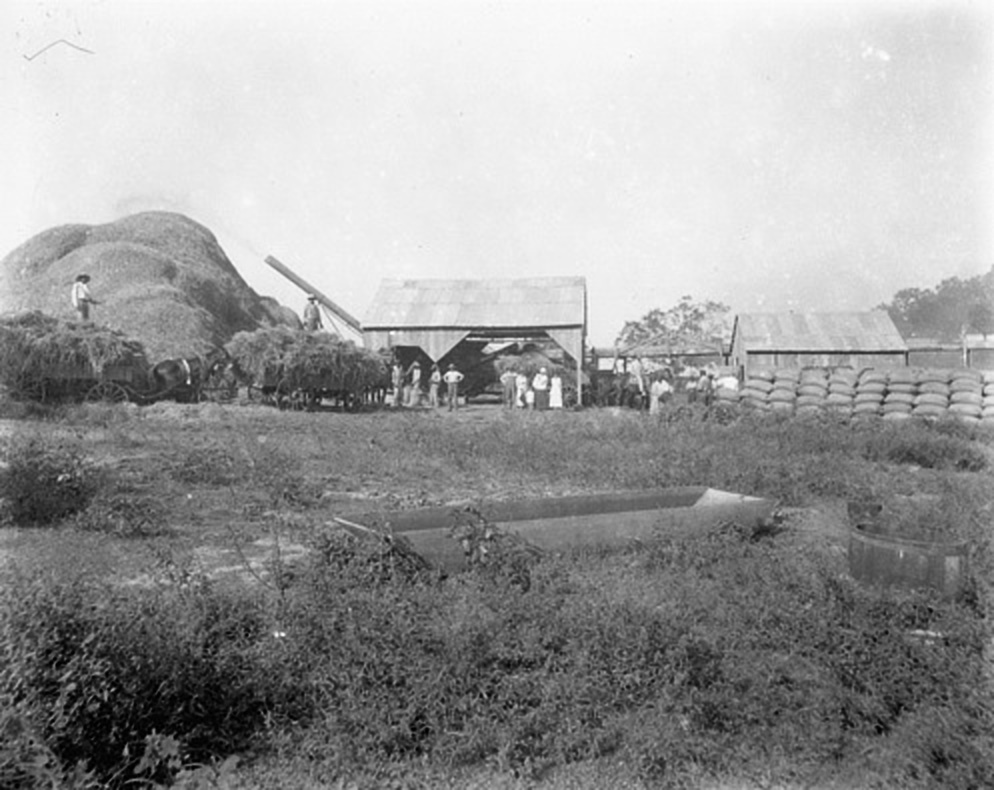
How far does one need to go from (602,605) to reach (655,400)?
18.5 metres

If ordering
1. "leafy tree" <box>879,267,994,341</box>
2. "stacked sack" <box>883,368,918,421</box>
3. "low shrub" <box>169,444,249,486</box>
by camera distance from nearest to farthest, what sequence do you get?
1. "low shrub" <box>169,444,249,486</box>
2. "stacked sack" <box>883,368,918,421</box>
3. "leafy tree" <box>879,267,994,341</box>

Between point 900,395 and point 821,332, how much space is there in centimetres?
772

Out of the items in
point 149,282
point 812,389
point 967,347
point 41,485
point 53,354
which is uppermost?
point 149,282

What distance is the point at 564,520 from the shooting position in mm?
6266

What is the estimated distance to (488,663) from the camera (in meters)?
4.23

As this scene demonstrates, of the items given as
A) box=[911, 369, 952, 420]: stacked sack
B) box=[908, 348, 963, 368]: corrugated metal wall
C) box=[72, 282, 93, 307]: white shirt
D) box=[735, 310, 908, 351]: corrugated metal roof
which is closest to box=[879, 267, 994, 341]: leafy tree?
box=[908, 348, 963, 368]: corrugated metal wall

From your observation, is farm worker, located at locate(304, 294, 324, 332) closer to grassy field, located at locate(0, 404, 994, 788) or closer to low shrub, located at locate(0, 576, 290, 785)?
grassy field, located at locate(0, 404, 994, 788)

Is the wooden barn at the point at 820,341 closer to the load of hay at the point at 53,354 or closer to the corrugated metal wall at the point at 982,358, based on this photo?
the corrugated metal wall at the point at 982,358

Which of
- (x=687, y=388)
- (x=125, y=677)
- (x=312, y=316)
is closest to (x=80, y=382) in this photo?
(x=312, y=316)

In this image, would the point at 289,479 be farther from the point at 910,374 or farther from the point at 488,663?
the point at 910,374

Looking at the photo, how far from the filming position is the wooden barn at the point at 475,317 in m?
25.1

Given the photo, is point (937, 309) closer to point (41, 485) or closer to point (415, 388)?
point (415, 388)

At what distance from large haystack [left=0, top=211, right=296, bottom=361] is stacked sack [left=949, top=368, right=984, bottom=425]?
65.5ft

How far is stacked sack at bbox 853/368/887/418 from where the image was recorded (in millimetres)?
17891
